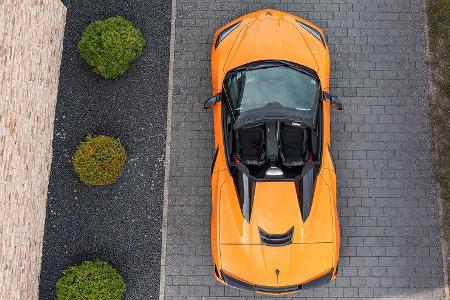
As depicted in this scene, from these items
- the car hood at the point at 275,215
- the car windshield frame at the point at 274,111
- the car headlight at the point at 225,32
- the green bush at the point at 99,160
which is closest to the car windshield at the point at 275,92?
the car windshield frame at the point at 274,111

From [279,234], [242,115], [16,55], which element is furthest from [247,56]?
[16,55]

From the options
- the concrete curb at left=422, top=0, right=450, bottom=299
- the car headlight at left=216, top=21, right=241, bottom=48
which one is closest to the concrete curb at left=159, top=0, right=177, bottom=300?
the car headlight at left=216, top=21, right=241, bottom=48

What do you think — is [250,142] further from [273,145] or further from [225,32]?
[225,32]

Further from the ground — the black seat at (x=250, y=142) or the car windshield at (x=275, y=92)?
the car windshield at (x=275, y=92)

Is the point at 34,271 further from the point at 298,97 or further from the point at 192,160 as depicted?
the point at 298,97

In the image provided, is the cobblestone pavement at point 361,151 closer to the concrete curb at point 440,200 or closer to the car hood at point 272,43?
the concrete curb at point 440,200
